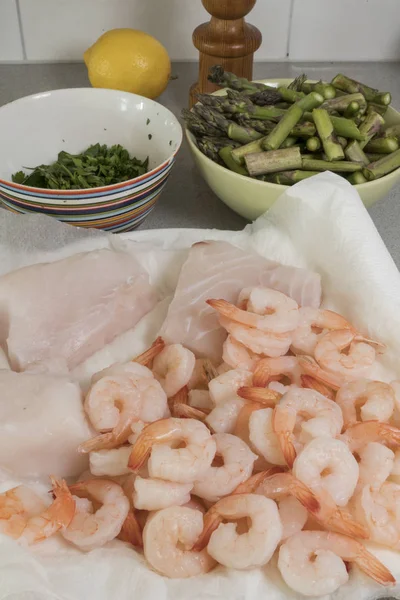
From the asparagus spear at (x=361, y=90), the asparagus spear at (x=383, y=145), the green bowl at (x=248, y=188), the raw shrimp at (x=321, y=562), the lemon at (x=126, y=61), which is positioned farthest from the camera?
the lemon at (x=126, y=61)

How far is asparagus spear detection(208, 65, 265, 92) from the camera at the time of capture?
4.82 feet

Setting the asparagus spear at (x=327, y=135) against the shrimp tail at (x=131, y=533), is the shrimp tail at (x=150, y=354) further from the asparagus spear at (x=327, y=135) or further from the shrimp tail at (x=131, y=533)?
the asparagus spear at (x=327, y=135)

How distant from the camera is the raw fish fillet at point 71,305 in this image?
3.36 feet

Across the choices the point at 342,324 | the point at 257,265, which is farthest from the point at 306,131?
the point at 342,324

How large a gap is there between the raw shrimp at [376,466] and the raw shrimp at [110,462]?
312mm

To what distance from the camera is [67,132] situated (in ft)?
4.70

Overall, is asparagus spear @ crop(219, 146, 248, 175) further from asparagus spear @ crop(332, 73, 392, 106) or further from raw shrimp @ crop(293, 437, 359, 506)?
raw shrimp @ crop(293, 437, 359, 506)

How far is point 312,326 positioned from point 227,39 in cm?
90

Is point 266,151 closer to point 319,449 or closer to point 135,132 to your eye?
point 135,132

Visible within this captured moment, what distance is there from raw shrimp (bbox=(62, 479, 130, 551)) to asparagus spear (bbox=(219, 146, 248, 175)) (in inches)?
27.7

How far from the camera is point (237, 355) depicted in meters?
1.00

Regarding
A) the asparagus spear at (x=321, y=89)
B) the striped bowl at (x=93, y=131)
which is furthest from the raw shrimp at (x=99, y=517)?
the asparagus spear at (x=321, y=89)

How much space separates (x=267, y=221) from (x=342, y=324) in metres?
0.27

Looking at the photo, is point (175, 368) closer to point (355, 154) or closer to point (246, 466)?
point (246, 466)
